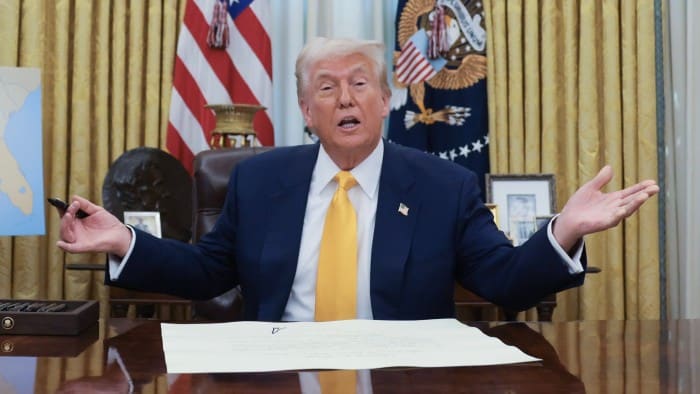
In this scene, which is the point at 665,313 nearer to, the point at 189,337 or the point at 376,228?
the point at 376,228

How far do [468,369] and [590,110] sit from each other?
3.47m

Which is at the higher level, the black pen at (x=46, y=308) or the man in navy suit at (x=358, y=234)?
the man in navy suit at (x=358, y=234)

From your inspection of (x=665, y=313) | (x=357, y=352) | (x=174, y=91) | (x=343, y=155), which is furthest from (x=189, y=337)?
(x=665, y=313)

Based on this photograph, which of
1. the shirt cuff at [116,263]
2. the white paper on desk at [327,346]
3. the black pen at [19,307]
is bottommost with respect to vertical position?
the white paper on desk at [327,346]

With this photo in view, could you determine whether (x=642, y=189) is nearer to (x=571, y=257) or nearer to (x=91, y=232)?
(x=571, y=257)

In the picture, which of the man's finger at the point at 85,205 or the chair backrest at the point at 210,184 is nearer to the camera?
the man's finger at the point at 85,205

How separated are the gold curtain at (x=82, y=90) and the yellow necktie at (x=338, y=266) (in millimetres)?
2567

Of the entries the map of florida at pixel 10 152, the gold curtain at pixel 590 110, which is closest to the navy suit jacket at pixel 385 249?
the map of florida at pixel 10 152

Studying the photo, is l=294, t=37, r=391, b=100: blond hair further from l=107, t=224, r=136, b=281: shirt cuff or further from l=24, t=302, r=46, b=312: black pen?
l=24, t=302, r=46, b=312: black pen

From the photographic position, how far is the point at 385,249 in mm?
2092

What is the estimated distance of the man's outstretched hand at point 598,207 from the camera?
1630 mm

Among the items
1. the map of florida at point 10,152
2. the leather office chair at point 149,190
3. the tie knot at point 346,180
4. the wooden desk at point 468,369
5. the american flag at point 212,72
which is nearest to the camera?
the wooden desk at point 468,369

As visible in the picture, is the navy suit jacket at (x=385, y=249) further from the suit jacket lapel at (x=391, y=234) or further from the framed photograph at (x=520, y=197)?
the framed photograph at (x=520, y=197)

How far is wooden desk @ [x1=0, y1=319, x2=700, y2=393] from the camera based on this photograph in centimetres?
112
